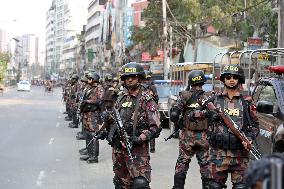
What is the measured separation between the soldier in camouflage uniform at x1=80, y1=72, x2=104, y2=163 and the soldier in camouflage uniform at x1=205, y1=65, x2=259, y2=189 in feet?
16.9

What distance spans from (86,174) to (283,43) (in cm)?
916

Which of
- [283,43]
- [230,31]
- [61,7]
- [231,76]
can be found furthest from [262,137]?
[61,7]

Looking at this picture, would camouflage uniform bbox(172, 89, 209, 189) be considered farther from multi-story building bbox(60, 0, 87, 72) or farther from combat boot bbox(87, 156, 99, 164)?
multi-story building bbox(60, 0, 87, 72)

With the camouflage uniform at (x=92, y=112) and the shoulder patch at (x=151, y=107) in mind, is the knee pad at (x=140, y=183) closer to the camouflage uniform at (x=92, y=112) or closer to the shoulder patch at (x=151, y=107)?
the shoulder patch at (x=151, y=107)

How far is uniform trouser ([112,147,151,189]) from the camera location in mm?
5980

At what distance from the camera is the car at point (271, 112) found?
648 centimetres

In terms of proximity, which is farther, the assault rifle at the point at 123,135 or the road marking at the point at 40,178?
the road marking at the point at 40,178

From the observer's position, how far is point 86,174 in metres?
9.64

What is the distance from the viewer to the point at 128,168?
19.7 feet

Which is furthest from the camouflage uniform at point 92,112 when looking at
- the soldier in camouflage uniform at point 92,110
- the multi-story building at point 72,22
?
the multi-story building at point 72,22

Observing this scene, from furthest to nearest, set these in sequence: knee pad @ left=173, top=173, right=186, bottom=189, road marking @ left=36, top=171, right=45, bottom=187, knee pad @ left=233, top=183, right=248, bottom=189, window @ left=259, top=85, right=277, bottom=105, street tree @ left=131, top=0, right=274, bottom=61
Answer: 1. street tree @ left=131, top=0, right=274, bottom=61
2. road marking @ left=36, top=171, right=45, bottom=187
3. window @ left=259, top=85, right=277, bottom=105
4. knee pad @ left=173, top=173, right=186, bottom=189
5. knee pad @ left=233, top=183, right=248, bottom=189

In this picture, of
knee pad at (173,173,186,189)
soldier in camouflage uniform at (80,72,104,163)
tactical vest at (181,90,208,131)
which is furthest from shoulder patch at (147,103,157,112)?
soldier in camouflage uniform at (80,72,104,163)

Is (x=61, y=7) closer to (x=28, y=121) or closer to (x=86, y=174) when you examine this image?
(x=28, y=121)

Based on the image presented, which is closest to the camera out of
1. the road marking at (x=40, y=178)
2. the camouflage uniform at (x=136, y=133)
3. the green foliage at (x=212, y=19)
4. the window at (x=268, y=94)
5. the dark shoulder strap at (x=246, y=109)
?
the dark shoulder strap at (x=246, y=109)
